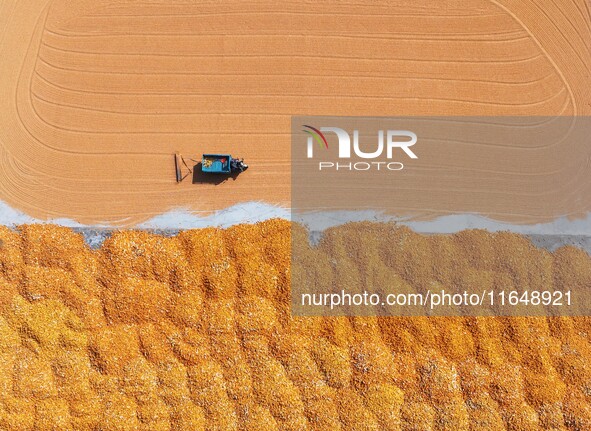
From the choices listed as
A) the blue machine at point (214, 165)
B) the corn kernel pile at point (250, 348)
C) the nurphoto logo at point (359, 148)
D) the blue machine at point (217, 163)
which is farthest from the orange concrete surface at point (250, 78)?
the corn kernel pile at point (250, 348)

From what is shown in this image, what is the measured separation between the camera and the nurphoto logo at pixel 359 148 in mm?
13406

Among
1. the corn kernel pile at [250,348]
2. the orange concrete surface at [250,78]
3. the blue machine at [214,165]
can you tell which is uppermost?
the orange concrete surface at [250,78]

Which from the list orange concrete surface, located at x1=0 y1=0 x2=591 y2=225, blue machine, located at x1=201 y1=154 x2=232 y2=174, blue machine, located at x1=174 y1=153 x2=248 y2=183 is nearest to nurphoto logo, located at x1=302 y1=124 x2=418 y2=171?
orange concrete surface, located at x1=0 y1=0 x2=591 y2=225

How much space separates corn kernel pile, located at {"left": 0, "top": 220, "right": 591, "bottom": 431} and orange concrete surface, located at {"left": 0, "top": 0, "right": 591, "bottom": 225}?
2.26 m

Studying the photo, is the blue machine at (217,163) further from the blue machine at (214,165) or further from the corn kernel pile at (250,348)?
the corn kernel pile at (250,348)

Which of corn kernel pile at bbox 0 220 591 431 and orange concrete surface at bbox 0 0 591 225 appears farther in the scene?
orange concrete surface at bbox 0 0 591 225

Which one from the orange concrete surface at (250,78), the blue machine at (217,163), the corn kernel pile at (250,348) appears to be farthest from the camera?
the orange concrete surface at (250,78)

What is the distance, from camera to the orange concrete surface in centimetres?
1336

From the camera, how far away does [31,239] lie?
12.6 m

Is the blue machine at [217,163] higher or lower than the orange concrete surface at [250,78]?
lower

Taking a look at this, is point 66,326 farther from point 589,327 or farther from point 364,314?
Result: point 589,327

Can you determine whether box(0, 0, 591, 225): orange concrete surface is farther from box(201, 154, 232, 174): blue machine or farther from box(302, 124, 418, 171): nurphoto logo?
box(302, 124, 418, 171): nurphoto logo

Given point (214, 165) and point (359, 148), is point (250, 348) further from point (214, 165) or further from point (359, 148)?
point (359, 148)

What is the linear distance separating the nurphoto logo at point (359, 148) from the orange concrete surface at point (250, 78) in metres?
A: 0.67
